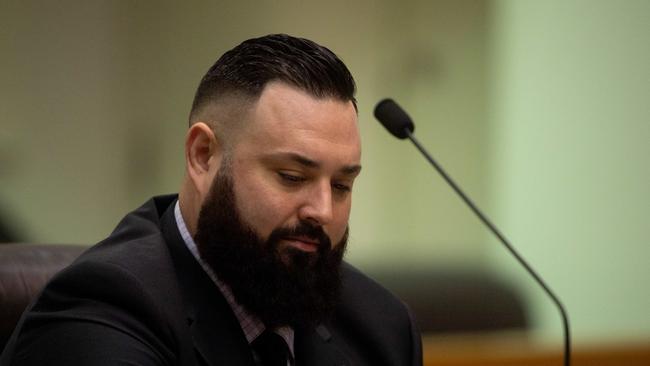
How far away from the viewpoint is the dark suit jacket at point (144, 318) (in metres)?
1.64

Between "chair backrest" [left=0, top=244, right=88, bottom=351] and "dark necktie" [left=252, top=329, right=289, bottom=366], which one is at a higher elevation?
"chair backrest" [left=0, top=244, right=88, bottom=351]

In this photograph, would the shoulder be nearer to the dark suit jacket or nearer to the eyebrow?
the dark suit jacket

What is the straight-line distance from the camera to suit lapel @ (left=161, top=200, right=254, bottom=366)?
5.86ft

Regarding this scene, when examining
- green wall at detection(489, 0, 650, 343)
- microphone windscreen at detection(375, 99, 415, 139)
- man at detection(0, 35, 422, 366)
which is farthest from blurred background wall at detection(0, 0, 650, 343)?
man at detection(0, 35, 422, 366)

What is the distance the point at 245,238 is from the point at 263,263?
52 mm

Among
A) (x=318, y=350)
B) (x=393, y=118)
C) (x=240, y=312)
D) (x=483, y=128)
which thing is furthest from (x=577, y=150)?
(x=240, y=312)

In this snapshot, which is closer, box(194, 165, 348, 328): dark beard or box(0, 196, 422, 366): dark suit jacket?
box(0, 196, 422, 366): dark suit jacket

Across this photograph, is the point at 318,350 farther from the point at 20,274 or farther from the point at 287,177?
the point at 20,274

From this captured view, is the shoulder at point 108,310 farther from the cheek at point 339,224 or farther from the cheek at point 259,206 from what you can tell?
the cheek at point 339,224

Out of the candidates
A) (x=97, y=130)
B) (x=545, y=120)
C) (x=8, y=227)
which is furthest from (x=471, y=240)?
(x=8, y=227)

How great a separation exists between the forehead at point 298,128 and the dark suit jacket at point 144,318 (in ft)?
0.80

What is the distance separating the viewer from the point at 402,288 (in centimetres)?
453

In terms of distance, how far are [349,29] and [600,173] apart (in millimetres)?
1404

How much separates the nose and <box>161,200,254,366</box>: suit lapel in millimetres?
205
